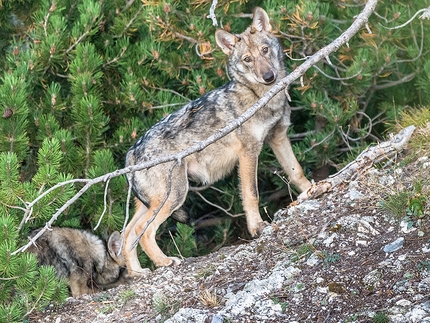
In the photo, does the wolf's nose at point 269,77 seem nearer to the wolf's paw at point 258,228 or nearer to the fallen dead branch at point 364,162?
the fallen dead branch at point 364,162

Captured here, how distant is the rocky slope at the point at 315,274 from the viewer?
5.11 metres

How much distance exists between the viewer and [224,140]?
760cm

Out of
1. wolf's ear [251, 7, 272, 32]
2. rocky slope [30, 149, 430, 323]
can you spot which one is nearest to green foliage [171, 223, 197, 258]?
rocky slope [30, 149, 430, 323]

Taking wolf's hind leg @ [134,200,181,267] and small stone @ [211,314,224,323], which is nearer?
small stone @ [211,314,224,323]

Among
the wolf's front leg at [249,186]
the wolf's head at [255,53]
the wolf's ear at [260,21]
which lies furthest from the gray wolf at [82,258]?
the wolf's ear at [260,21]

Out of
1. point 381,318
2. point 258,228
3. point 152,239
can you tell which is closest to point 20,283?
point 152,239

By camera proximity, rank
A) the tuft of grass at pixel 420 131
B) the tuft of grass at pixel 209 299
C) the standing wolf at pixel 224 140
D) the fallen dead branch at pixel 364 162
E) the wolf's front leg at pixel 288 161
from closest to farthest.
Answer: the tuft of grass at pixel 209 299 → the tuft of grass at pixel 420 131 → the fallen dead branch at pixel 364 162 → the standing wolf at pixel 224 140 → the wolf's front leg at pixel 288 161

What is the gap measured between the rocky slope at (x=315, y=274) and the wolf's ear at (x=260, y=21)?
6.44 ft

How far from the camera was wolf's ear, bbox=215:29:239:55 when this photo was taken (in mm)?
7641

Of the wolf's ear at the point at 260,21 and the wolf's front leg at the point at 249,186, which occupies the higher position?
the wolf's ear at the point at 260,21

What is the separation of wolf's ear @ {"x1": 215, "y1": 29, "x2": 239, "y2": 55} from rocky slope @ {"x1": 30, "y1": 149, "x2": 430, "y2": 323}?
192 cm

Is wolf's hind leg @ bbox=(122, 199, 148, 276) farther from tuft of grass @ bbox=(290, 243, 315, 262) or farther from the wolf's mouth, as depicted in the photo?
tuft of grass @ bbox=(290, 243, 315, 262)

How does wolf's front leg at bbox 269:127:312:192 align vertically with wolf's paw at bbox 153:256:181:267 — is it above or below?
above

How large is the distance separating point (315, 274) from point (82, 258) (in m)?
3.75
